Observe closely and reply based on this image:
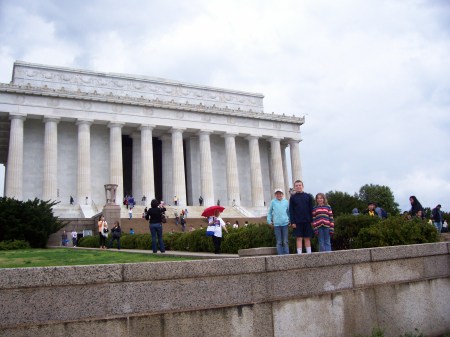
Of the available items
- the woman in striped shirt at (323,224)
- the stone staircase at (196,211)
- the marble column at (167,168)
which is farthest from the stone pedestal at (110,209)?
the woman in striped shirt at (323,224)

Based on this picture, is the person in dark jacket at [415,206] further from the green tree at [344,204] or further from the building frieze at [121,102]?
the building frieze at [121,102]

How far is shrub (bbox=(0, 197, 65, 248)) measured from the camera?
26172 mm

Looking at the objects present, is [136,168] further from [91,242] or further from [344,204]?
[344,204]

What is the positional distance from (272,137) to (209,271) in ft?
172

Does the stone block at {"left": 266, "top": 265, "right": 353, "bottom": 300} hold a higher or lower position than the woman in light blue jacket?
lower

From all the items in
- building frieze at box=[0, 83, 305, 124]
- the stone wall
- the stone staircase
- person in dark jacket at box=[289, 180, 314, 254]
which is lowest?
the stone wall

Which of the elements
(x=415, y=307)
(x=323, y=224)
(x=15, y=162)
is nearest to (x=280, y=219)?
(x=323, y=224)

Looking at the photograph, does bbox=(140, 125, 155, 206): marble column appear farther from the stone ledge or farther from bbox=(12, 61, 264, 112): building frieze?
the stone ledge

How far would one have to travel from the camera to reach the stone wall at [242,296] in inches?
241

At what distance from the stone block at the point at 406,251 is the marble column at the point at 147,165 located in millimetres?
40900

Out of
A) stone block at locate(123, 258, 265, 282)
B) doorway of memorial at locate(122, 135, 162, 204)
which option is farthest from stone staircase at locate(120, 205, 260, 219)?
stone block at locate(123, 258, 265, 282)

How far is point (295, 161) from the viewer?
59625 millimetres

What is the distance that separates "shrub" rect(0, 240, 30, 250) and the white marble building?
20.3 meters

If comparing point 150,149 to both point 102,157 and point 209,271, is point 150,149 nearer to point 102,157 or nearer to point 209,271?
point 102,157
